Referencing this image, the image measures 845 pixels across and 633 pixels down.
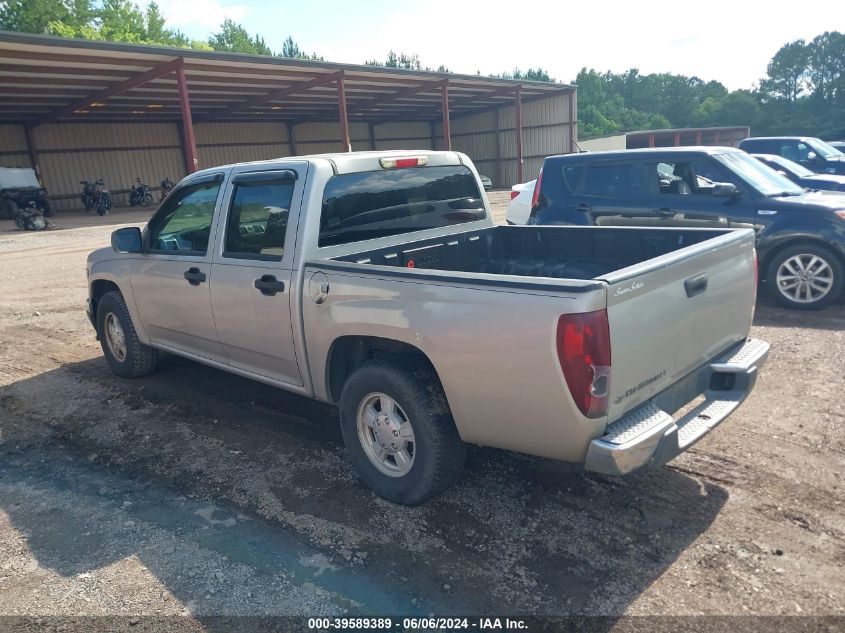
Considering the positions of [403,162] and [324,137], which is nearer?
[403,162]

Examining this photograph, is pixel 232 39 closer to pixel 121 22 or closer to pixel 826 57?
pixel 121 22

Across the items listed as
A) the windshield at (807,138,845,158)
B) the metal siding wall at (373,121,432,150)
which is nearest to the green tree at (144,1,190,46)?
the metal siding wall at (373,121,432,150)

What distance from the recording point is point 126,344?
5.75 metres

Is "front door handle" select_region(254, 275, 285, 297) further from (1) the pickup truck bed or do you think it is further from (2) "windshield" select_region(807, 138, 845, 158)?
(2) "windshield" select_region(807, 138, 845, 158)

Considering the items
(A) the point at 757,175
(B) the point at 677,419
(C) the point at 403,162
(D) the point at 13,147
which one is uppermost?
(D) the point at 13,147

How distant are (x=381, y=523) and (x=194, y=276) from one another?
7.83 feet

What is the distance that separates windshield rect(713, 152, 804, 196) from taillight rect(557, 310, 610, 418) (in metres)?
5.92

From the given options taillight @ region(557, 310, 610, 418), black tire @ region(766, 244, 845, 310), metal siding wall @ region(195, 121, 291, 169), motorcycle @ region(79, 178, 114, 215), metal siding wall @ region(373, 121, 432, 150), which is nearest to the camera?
taillight @ region(557, 310, 610, 418)

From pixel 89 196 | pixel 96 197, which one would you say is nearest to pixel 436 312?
pixel 96 197

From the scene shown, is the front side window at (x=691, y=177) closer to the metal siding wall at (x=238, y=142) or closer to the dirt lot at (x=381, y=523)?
the dirt lot at (x=381, y=523)

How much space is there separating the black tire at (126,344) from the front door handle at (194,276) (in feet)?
4.29

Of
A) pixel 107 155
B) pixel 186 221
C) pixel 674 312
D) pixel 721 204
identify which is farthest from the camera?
pixel 107 155

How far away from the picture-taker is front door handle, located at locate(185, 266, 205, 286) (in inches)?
181

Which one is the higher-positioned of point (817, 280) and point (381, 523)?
point (817, 280)
